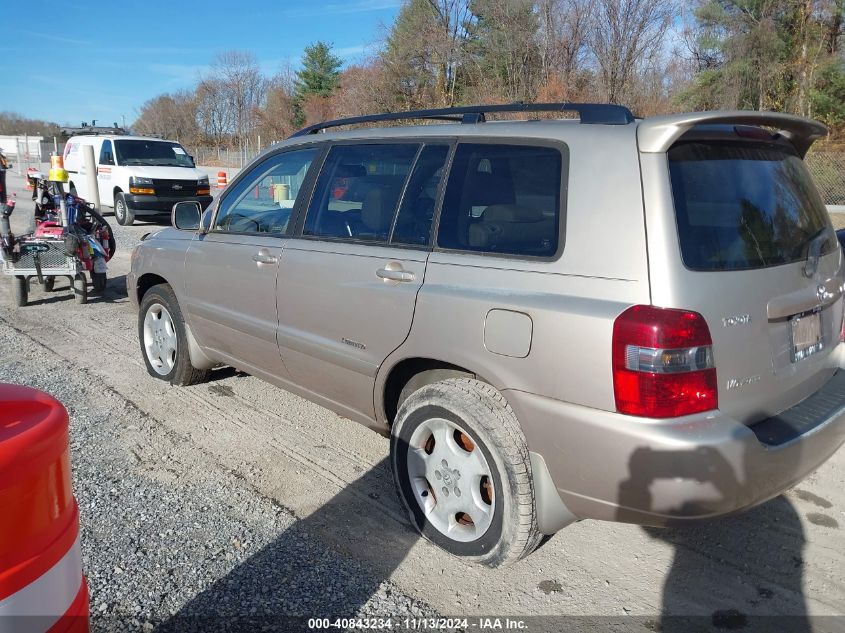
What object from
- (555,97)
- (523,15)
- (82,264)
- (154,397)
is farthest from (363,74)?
(154,397)

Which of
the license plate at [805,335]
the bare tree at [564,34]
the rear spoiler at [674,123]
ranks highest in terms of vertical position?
the bare tree at [564,34]

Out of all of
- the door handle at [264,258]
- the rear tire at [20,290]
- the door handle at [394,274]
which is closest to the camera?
the door handle at [394,274]

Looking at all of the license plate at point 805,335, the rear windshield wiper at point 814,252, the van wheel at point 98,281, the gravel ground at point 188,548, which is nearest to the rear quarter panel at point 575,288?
the license plate at point 805,335

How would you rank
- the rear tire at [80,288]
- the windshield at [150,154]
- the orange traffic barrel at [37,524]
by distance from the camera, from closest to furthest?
the orange traffic barrel at [37,524], the rear tire at [80,288], the windshield at [150,154]

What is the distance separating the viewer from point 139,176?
15781 mm

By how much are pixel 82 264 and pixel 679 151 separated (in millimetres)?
7528

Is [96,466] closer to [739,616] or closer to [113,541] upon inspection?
[113,541]

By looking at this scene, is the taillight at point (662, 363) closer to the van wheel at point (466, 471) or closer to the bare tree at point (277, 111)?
the van wheel at point (466, 471)

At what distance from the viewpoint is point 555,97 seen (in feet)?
72.1

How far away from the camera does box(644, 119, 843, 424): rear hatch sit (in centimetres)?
244

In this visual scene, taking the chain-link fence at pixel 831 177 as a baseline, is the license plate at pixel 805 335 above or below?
below

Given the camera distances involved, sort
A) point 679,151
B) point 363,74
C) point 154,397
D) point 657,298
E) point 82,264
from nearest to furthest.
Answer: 1. point 657,298
2. point 679,151
3. point 154,397
4. point 82,264
5. point 363,74

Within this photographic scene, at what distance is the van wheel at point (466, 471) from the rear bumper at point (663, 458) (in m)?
0.13

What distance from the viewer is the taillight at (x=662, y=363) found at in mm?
2375
